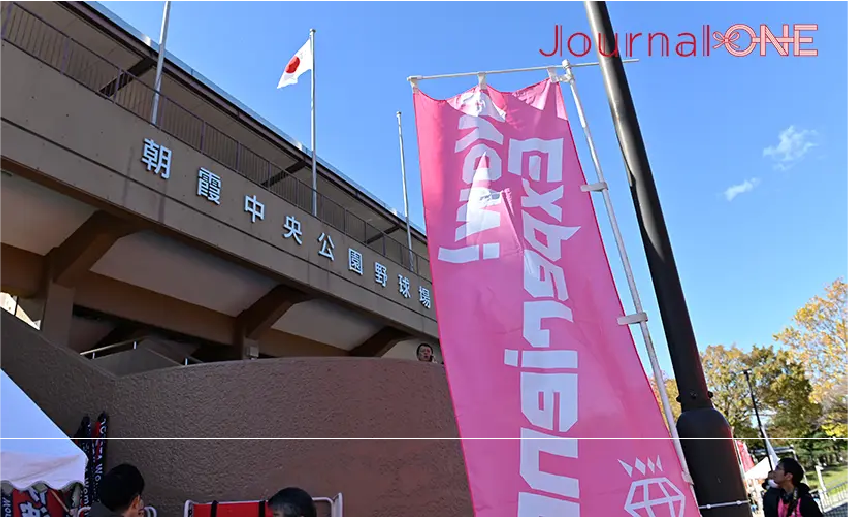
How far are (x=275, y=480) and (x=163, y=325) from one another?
8.06m

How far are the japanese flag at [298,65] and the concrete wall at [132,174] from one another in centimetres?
470

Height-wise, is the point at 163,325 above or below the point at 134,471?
above

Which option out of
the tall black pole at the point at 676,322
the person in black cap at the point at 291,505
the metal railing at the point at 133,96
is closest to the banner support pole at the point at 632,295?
the tall black pole at the point at 676,322

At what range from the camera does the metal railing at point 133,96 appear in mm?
10352

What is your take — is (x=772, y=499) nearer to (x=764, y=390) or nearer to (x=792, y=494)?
(x=792, y=494)

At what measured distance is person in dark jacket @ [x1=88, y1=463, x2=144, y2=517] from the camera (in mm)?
3547

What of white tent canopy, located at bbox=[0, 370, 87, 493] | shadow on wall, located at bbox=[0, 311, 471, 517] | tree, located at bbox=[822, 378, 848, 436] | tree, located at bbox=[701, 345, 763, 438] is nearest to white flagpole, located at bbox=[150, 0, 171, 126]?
shadow on wall, located at bbox=[0, 311, 471, 517]

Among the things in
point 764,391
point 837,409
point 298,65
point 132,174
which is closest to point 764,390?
point 764,391

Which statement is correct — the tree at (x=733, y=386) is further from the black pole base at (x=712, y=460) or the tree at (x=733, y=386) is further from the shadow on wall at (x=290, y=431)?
the black pole base at (x=712, y=460)

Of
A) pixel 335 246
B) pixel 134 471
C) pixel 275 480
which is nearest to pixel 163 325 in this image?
pixel 335 246

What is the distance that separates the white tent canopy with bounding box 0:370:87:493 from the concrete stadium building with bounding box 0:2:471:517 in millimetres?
1690

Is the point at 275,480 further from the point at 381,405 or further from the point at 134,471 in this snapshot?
the point at 134,471

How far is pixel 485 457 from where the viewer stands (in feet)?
9.24

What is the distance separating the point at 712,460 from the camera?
7.92 ft
